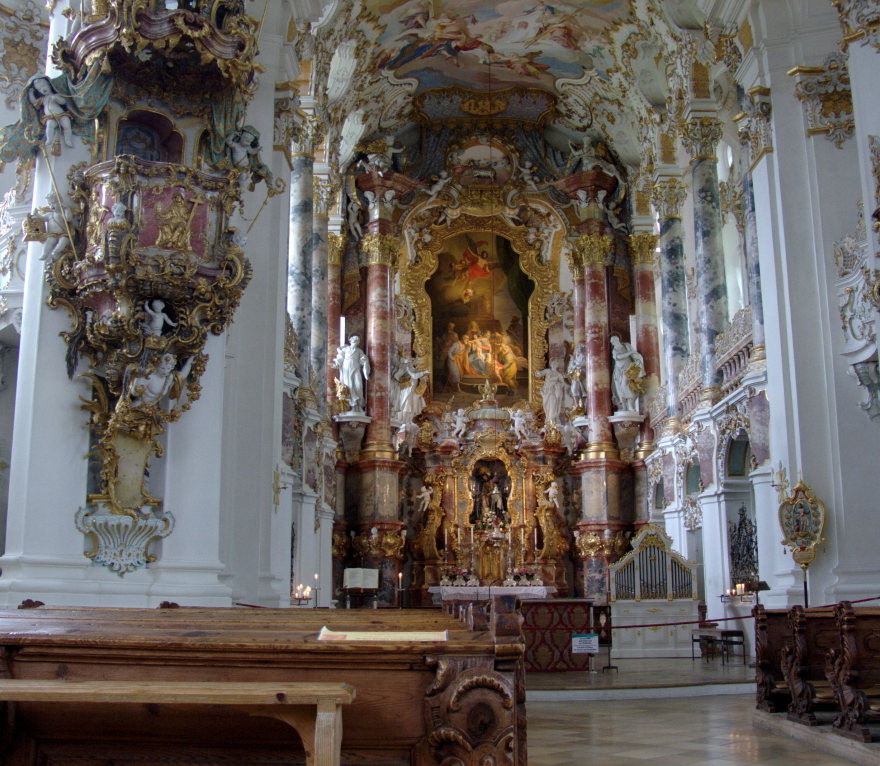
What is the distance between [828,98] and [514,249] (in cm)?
1281

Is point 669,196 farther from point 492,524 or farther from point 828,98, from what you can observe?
point 828,98

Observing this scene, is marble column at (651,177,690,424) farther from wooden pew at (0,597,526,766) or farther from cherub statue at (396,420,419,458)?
wooden pew at (0,597,526,766)

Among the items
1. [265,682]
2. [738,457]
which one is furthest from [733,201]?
[265,682]

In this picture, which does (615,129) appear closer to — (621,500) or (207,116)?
(621,500)

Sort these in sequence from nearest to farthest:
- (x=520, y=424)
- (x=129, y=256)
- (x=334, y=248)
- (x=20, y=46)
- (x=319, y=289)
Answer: (x=129, y=256) → (x=20, y=46) → (x=319, y=289) → (x=334, y=248) → (x=520, y=424)

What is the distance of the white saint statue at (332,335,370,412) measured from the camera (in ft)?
73.4

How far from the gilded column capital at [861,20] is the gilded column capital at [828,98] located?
8.66ft

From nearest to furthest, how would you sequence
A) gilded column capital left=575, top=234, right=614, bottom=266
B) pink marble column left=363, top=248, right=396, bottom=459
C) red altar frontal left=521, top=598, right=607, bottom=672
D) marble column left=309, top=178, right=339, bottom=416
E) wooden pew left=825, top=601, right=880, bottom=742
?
1. wooden pew left=825, top=601, right=880, bottom=742
2. red altar frontal left=521, top=598, right=607, bottom=672
3. marble column left=309, top=178, right=339, bottom=416
4. pink marble column left=363, top=248, right=396, bottom=459
5. gilded column capital left=575, top=234, right=614, bottom=266

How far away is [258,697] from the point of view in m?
2.88

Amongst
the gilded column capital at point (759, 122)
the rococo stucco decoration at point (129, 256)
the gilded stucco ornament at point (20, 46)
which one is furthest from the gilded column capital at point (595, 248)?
the rococo stucco decoration at point (129, 256)

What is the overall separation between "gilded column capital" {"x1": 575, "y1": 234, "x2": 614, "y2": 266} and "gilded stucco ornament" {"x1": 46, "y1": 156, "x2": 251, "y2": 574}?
54.3ft

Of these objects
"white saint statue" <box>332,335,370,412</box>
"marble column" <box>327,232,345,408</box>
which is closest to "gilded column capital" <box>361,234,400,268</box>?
"marble column" <box>327,232,345,408</box>

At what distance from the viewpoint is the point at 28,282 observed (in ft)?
26.2

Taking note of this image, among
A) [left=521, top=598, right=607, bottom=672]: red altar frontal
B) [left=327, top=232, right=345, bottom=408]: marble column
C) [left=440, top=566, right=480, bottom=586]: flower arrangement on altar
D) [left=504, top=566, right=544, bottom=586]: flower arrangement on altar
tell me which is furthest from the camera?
[left=327, top=232, right=345, bottom=408]: marble column
